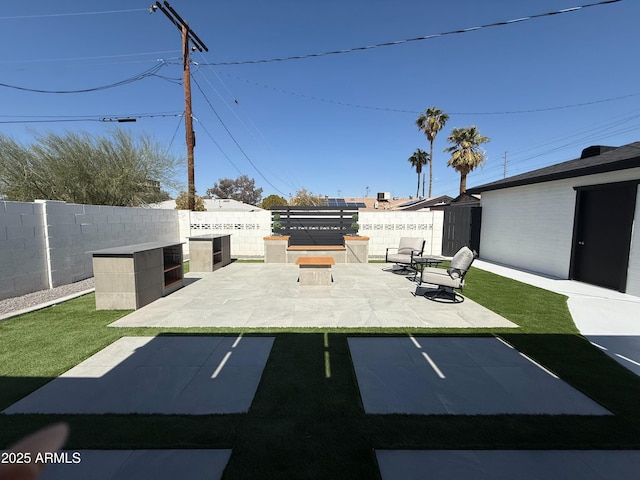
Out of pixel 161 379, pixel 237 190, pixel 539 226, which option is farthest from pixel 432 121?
pixel 237 190

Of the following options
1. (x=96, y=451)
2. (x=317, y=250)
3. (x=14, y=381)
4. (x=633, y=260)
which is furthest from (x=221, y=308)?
(x=633, y=260)

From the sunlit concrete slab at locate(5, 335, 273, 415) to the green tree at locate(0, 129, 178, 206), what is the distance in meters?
9.74

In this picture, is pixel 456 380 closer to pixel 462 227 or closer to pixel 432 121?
pixel 462 227

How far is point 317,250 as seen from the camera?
10.5 m

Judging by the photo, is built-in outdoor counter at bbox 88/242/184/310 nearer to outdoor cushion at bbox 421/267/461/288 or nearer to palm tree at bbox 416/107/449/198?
outdoor cushion at bbox 421/267/461/288

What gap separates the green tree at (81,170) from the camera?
9328 mm

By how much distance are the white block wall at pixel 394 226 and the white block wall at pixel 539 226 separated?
7.13ft

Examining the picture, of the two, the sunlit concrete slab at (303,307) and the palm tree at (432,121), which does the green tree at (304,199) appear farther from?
the sunlit concrete slab at (303,307)

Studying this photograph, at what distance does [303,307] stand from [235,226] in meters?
8.07

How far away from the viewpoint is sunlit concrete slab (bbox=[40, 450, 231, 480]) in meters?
1.83

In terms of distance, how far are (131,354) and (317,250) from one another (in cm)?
752

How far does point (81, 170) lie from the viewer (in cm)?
1029

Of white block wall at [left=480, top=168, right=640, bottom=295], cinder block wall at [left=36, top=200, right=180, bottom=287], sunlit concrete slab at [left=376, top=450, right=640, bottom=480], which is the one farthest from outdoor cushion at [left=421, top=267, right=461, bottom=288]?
cinder block wall at [left=36, top=200, right=180, bottom=287]

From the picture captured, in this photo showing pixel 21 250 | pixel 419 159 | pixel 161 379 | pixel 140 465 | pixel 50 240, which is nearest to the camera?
pixel 140 465
